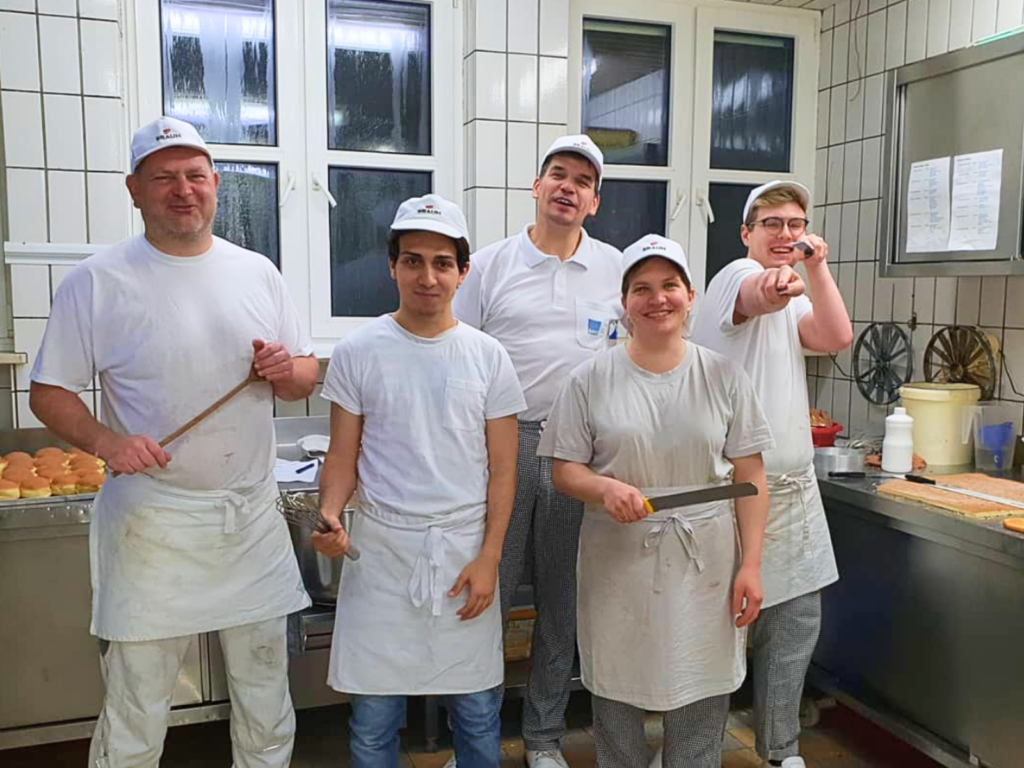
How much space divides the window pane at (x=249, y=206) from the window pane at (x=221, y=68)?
0.09 m

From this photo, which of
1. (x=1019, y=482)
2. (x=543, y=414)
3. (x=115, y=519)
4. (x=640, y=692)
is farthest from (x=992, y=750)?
(x=115, y=519)

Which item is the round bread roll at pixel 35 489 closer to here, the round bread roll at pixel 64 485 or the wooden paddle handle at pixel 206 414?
the round bread roll at pixel 64 485

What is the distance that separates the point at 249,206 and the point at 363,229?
35 centimetres

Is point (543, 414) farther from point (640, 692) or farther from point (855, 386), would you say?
point (855, 386)

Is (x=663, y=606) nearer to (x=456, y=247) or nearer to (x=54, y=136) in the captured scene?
(x=456, y=247)

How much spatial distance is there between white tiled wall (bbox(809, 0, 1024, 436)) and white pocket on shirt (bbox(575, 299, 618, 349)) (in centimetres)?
122

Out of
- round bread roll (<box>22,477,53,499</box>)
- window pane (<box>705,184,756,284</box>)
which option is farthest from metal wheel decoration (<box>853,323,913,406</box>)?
round bread roll (<box>22,477,53,499</box>)

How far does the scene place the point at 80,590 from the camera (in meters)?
2.12

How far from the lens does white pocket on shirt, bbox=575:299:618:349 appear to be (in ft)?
6.77

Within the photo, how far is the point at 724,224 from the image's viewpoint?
10.5 ft

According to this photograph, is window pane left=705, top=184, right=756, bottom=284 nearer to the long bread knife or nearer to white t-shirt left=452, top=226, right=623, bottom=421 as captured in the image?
white t-shirt left=452, top=226, right=623, bottom=421

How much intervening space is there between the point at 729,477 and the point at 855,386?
1.50 meters

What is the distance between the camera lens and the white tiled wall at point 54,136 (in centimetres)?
237

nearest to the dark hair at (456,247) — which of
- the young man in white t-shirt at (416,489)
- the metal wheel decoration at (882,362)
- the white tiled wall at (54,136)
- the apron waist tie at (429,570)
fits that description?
the young man in white t-shirt at (416,489)
